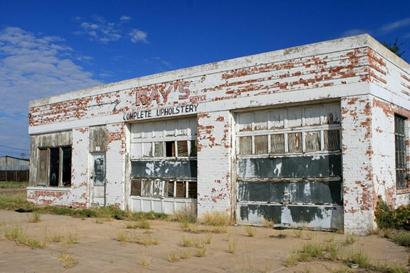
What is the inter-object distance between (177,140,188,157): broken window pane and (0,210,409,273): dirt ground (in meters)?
2.79

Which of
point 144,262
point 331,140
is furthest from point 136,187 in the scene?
point 144,262

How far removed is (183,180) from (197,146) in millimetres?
1361

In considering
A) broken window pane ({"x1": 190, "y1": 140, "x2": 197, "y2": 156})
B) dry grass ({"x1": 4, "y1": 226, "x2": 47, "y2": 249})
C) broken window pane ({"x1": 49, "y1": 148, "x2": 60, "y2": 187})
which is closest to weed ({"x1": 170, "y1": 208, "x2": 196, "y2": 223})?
broken window pane ({"x1": 190, "y1": 140, "x2": 197, "y2": 156})

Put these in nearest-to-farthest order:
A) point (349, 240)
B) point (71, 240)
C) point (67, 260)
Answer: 1. point (67, 260)
2. point (349, 240)
3. point (71, 240)

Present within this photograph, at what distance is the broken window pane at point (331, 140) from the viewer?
12.2m

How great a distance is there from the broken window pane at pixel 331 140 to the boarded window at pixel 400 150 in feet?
7.32

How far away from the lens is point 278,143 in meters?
13.2

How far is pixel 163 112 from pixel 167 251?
6810mm

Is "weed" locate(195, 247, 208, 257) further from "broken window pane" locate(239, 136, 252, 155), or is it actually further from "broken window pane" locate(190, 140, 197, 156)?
"broken window pane" locate(190, 140, 197, 156)

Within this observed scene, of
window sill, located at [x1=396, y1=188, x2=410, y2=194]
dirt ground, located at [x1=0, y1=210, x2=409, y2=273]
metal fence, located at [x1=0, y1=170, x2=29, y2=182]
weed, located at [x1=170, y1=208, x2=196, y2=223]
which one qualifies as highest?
metal fence, located at [x1=0, y1=170, x2=29, y2=182]

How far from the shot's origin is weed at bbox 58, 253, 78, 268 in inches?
318

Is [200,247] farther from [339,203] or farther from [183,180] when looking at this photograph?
[183,180]

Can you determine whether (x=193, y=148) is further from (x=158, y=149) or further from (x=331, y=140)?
(x=331, y=140)

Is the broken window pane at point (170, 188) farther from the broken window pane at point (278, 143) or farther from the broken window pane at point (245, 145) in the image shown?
the broken window pane at point (278, 143)
